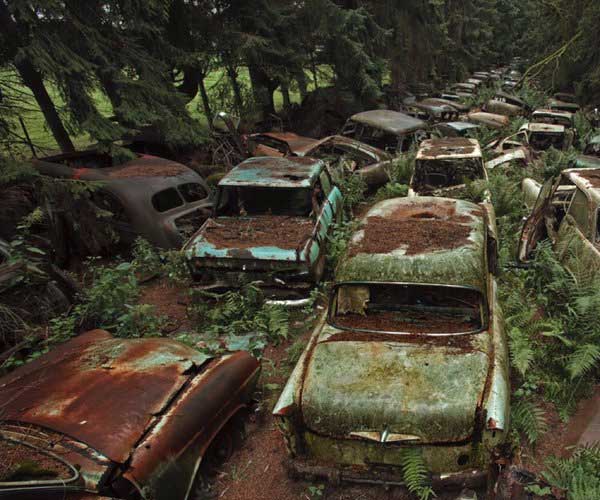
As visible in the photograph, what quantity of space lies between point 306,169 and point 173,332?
3.31 metres

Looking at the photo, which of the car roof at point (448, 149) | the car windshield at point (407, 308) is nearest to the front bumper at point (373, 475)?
the car windshield at point (407, 308)

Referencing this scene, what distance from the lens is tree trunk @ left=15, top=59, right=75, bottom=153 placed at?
10.1 metres

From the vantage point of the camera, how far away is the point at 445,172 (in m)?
9.16

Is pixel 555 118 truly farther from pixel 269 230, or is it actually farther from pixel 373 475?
pixel 373 475

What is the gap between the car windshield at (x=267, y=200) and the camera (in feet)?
22.6

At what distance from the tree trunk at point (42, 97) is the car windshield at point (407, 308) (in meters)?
9.69

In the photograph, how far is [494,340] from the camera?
3.70 metres

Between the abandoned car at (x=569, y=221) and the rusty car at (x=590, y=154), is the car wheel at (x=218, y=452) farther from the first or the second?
the rusty car at (x=590, y=154)

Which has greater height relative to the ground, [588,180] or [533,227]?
[588,180]

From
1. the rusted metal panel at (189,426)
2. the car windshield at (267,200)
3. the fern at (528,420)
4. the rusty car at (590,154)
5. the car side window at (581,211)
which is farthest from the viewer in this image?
the rusty car at (590,154)

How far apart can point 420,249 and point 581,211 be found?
2970 mm

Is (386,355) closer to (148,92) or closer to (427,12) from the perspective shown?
(148,92)

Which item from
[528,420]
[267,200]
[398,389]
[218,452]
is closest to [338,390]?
[398,389]

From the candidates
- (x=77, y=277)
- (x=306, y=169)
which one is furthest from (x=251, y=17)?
(x=77, y=277)
